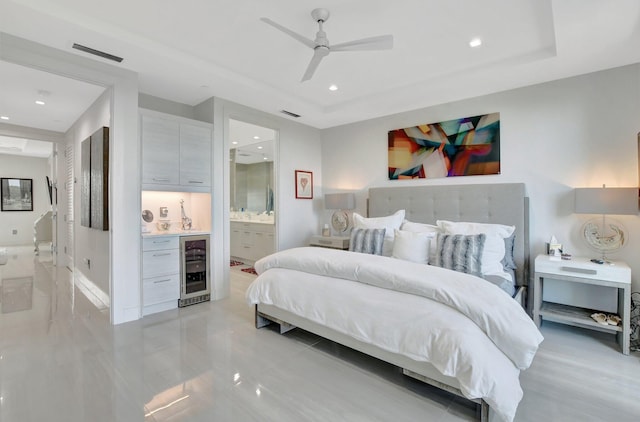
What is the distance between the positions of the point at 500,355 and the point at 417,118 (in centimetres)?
365

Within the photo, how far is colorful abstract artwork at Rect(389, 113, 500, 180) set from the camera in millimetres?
3939

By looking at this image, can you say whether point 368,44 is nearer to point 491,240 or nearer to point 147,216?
point 491,240

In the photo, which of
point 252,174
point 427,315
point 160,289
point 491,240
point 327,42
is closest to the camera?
point 427,315

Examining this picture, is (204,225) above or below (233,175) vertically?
below

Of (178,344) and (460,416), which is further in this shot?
(178,344)

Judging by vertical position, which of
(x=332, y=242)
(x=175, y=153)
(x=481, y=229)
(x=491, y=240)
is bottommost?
(x=332, y=242)

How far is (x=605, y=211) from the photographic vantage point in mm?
2945

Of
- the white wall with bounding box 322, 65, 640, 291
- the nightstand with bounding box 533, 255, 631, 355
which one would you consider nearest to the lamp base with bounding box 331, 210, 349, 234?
the white wall with bounding box 322, 65, 640, 291

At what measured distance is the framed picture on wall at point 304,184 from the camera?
545cm

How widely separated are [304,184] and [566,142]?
3.80 metres

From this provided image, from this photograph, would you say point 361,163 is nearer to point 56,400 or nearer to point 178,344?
point 178,344

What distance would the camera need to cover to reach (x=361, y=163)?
17.4 ft

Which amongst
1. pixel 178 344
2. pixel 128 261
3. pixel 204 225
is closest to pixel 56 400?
pixel 178 344

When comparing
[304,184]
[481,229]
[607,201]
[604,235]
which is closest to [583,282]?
[604,235]
